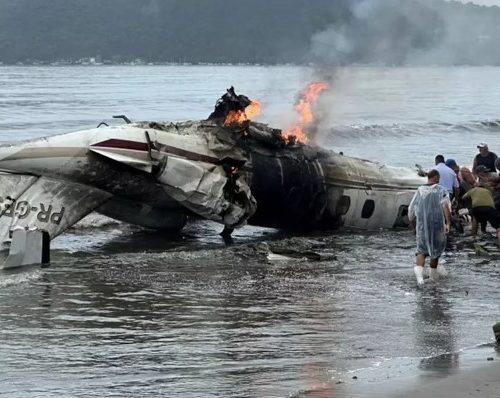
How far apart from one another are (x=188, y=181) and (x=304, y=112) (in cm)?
485

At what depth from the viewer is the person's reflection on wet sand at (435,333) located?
32.1 feet

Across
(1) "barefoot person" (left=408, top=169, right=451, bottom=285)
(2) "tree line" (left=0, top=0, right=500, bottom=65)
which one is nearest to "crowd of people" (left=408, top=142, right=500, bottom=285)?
A: (1) "barefoot person" (left=408, top=169, right=451, bottom=285)

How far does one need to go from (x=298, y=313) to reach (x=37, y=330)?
310 cm

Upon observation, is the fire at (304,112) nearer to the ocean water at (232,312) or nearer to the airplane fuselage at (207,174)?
the ocean water at (232,312)

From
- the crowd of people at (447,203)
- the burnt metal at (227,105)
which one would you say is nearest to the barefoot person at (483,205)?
the crowd of people at (447,203)

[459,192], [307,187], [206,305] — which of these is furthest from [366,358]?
[459,192]

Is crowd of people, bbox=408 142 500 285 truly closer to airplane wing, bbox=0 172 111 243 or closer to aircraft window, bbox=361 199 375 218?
aircraft window, bbox=361 199 375 218

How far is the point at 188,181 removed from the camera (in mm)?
18250

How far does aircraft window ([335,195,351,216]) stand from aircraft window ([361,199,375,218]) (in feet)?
1.37

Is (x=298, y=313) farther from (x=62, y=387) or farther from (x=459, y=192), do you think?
(x=459, y=192)

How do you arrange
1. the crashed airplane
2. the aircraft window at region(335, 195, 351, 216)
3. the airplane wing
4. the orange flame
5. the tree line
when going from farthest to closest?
the tree line < the aircraft window at region(335, 195, 351, 216) < the orange flame < the crashed airplane < the airplane wing

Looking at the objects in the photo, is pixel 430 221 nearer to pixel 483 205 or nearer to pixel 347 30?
pixel 483 205

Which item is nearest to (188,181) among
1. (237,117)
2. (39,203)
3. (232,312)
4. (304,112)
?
(237,117)

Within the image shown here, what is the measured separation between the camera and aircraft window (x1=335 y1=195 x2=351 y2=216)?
826 inches
